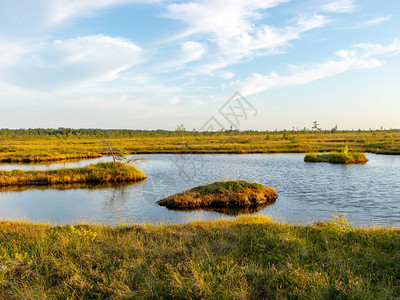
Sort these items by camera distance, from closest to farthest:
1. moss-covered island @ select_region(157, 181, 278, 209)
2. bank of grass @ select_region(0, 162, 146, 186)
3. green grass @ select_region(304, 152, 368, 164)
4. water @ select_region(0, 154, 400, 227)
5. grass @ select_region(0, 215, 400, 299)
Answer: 1. grass @ select_region(0, 215, 400, 299)
2. water @ select_region(0, 154, 400, 227)
3. moss-covered island @ select_region(157, 181, 278, 209)
4. bank of grass @ select_region(0, 162, 146, 186)
5. green grass @ select_region(304, 152, 368, 164)

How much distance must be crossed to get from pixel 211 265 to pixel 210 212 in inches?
457

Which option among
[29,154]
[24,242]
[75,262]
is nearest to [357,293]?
[75,262]

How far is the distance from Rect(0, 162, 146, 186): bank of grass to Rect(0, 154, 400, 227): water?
2.08 m

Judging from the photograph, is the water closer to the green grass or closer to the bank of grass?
the bank of grass

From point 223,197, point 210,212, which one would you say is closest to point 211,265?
point 210,212

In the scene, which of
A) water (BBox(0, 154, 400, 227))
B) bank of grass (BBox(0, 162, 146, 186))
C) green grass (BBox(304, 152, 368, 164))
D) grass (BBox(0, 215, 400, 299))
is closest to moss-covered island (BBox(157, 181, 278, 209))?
water (BBox(0, 154, 400, 227))

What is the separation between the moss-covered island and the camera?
64.8 feet

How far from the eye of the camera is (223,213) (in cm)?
1806

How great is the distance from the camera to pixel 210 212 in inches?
722

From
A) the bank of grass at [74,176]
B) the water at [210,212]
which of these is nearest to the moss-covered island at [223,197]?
the water at [210,212]

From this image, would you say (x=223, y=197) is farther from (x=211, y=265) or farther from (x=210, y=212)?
(x=211, y=265)

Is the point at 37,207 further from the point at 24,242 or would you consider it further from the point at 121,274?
the point at 121,274

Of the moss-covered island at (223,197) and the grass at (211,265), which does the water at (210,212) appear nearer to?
the moss-covered island at (223,197)

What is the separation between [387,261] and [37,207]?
2211cm
